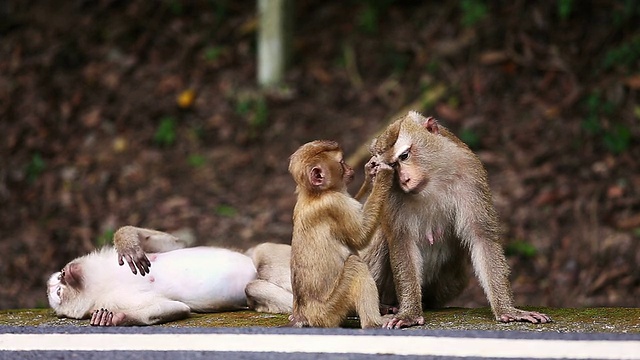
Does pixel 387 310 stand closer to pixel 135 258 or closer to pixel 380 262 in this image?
pixel 380 262

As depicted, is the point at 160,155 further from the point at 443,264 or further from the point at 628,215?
the point at 443,264

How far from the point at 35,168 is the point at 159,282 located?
521cm

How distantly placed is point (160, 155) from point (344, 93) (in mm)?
2038

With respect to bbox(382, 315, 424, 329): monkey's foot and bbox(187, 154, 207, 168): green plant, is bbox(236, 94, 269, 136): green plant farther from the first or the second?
bbox(382, 315, 424, 329): monkey's foot

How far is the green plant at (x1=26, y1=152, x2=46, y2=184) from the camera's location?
9438 millimetres

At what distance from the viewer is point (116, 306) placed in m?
4.54

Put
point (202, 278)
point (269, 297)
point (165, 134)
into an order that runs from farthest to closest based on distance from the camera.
A: 1. point (165, 134)
2. point (202, 278)
3. point (269, 297)

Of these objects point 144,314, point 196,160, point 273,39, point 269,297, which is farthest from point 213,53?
point 144,314

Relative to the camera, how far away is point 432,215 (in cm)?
443

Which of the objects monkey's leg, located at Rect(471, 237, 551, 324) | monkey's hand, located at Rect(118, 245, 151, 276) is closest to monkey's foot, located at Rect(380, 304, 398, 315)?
monkey's leg, located at Rect(471, 237, 551, 324)

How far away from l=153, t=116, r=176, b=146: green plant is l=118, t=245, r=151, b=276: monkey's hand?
5407mm

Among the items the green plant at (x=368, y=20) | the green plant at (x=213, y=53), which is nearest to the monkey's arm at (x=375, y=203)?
the green plant at (x=368, y=20)

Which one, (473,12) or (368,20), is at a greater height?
(368,20)

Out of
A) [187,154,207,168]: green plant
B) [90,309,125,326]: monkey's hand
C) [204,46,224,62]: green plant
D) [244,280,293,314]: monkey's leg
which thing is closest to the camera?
[90,309,125,326]: monkey's hand
